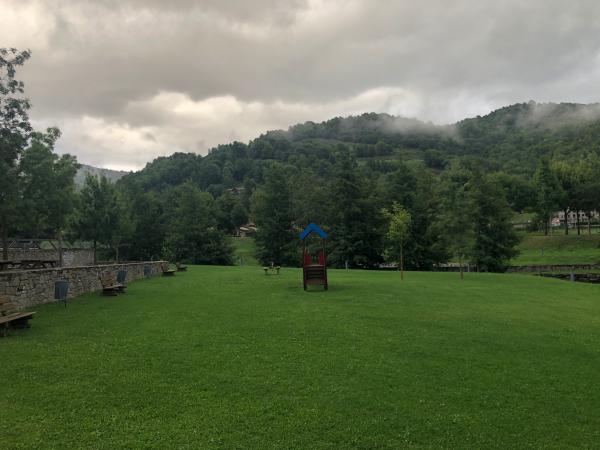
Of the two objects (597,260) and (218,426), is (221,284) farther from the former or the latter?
(597,260)

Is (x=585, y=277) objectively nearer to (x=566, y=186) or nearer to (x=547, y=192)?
(x=547, y=192)

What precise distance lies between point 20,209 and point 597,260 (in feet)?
191

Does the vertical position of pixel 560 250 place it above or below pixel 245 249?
below

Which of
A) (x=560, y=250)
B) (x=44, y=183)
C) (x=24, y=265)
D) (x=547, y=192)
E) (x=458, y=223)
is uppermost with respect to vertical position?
(x=547, y=192)

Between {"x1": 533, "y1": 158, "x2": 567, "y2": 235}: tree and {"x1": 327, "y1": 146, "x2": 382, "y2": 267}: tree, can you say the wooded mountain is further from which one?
{"x1": 327, "y1": 146, "x2": 382, "y2": 267}: tree

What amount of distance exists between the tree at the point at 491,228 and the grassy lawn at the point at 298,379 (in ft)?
93.6

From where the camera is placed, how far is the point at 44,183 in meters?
23.5

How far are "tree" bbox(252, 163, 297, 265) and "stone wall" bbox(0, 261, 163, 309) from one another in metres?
35.7

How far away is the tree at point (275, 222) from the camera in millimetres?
55438

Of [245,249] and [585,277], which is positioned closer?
[585,277]

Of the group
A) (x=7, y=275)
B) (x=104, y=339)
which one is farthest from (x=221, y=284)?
(x=104, y=339)

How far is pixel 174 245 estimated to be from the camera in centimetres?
5612

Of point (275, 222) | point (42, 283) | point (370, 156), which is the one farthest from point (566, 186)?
point (370, 156)

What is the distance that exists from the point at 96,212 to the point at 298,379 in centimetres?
4237
